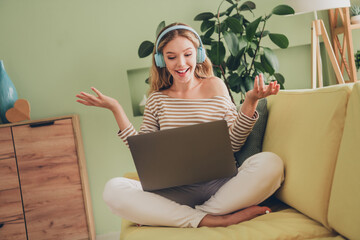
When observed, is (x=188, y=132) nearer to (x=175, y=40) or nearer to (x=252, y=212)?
(x=252, y=212)

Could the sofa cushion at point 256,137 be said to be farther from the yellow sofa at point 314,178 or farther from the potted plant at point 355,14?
the potted plant at point 355,14

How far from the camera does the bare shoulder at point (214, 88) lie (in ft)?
5.39

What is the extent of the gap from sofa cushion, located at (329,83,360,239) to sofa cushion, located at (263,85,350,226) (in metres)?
0.04

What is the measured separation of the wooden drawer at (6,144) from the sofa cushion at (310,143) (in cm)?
183

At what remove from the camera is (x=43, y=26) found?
2676mm

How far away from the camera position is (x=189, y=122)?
1565mm

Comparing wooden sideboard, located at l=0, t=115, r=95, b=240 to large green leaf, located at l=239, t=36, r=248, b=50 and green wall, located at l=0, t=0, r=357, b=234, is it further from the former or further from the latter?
large green leaf, located at l=239, t=36, r=248, b=50

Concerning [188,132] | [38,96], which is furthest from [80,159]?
[188,132]

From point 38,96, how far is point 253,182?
2.00 metres

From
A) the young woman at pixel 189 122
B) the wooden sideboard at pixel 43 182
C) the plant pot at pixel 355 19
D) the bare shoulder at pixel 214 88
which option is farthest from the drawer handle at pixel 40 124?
the plant pot at pixel 355 19

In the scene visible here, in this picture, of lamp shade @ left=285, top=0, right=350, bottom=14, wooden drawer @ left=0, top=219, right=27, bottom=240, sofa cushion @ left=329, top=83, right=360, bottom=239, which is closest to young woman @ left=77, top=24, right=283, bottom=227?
sofa cushion @ left=329, top=83, right=360, bottom=239

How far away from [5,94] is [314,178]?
218 centimetres

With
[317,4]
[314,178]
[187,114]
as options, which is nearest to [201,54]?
[187,114]

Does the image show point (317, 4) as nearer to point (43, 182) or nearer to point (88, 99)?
point (88, 99)
